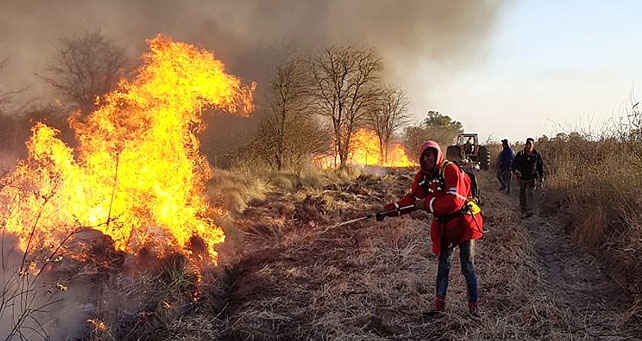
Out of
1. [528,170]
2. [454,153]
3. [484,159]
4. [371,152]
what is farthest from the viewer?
[371,152]

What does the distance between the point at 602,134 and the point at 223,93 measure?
28.1 ft

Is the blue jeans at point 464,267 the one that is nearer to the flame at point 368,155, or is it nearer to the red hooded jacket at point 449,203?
the red hooded jacket at point 449,203

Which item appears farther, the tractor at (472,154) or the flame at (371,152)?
the flame at (371,152)

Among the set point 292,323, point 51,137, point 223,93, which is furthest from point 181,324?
point 223,93

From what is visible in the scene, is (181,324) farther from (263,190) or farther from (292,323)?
(263,190)

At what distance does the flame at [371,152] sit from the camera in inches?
985

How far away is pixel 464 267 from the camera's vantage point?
13.9 ft

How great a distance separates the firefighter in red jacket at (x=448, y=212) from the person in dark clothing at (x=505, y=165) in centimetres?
886

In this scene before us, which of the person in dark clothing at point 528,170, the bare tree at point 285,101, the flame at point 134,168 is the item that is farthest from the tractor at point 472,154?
the flame at point 134,168

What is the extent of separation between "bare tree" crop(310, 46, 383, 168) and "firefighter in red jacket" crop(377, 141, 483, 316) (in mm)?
16041

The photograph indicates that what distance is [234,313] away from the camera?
15.3ft

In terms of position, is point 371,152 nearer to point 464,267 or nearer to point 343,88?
point 343,88

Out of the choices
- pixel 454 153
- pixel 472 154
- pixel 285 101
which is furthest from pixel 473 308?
pixel 472 154

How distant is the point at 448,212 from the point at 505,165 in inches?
395
